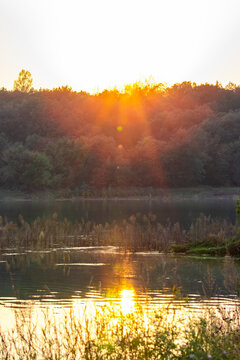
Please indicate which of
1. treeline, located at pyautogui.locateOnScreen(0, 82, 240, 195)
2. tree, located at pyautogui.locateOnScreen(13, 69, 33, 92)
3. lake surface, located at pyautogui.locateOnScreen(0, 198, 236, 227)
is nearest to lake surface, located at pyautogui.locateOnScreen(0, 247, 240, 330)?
lake surface, located at pyautogui.locateOnScreen(0, 198, 236, 227)

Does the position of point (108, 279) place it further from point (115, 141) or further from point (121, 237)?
point (115, 141)

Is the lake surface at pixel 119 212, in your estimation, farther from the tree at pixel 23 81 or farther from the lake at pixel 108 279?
the tree at pixel 23 81

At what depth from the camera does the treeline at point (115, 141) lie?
80562mm

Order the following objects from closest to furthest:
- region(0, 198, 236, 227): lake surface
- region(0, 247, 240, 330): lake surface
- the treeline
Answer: region(0, 247, 240, 330): lake surface, region(0, 198, 236, 227): lake surface, the treeline

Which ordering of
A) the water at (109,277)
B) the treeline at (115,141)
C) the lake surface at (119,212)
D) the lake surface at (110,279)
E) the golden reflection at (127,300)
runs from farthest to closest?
the treeline at (115,141)
the lake surface at (119,212)
the water at (109,277)
the lake surface at (110,279)
the golden reflection at (127,300)

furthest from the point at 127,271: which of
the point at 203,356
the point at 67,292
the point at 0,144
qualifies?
the point at 0,144

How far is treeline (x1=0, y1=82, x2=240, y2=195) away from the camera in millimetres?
80562

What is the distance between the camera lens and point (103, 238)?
2531cm

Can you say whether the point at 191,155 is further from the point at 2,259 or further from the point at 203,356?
the point at 203,356

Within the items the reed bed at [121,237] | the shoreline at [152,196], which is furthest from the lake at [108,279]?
the shoreline at [152,196]

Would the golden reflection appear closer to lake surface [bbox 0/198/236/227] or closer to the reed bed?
the reed bed

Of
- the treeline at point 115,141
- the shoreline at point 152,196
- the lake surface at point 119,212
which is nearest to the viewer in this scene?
the lake surface at point 119,212

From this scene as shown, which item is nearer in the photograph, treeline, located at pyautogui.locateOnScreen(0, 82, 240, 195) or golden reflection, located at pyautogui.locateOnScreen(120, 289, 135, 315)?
golden reflection, located at pyautogui.locateOnScreen(120, 289, 135, 315)

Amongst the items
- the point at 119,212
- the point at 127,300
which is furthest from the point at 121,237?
the point at 119,212
